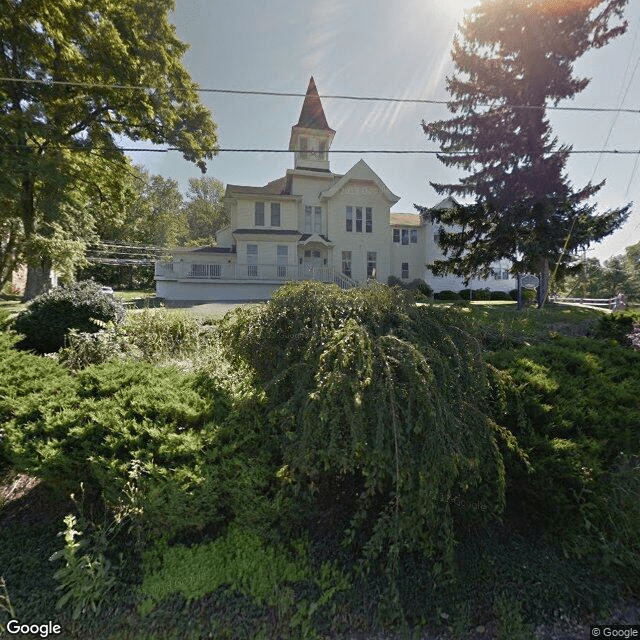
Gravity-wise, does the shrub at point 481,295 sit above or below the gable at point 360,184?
below

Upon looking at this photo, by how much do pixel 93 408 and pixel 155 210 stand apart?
46.3 m

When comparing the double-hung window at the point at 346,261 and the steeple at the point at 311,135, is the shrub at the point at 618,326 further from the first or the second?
the steeple at the point at 311,135

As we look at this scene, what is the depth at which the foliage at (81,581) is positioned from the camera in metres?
1.79

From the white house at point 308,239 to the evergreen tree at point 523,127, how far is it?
9.00 m

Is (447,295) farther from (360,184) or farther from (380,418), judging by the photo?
(380,418)

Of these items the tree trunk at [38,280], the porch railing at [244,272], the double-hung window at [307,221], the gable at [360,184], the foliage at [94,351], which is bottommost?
the foliage at [94,351]

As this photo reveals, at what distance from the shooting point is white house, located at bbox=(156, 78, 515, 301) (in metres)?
21.1

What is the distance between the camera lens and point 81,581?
6.07 feet

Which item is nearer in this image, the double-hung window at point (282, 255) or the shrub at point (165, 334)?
the shrub at point (165, 334)

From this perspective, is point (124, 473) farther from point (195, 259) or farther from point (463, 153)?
point (195, 259)

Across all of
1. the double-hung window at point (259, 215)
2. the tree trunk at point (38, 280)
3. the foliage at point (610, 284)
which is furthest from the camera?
the foliage at point (610, 284)

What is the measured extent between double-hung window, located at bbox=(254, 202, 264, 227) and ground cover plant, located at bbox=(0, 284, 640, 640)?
70.9 feet

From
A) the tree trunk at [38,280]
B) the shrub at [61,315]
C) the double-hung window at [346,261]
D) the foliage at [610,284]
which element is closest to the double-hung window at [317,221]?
the double-hung window at [346,261]

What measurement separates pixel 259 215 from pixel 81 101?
1130cm
